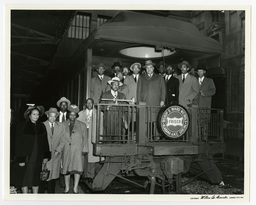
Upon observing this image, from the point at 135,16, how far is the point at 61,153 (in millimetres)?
3128

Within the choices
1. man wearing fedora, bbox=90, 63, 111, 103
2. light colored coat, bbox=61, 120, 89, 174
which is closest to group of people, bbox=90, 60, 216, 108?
man wearing fedora, bbox=90, 63, 111, 103

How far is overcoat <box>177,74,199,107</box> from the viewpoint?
5.61 m

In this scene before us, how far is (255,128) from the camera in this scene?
3893mm

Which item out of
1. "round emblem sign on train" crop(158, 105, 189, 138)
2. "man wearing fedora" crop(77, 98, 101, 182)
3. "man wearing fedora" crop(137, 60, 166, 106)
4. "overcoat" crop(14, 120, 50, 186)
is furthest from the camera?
"man wearing fedora" crop(137, 60, 166, 106)

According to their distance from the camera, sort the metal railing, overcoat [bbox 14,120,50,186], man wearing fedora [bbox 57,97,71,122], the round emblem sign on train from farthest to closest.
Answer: man wearing fedora [bbox 57,97,71,122]
the metal railing
the round emblem sign on train
overcoat [bbox 14,120,50,186]

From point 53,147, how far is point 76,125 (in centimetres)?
55

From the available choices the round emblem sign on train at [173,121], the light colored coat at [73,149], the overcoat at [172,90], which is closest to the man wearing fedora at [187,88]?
the overcoat at [172,90]

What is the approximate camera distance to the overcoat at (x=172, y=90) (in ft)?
18.2

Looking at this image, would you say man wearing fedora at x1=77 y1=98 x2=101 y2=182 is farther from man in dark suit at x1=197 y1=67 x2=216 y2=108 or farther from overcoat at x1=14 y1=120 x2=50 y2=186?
man in dark suit at x1=197 y1=67 x2=216 y2=108

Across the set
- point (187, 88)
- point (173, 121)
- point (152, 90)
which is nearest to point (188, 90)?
point (187, 88)

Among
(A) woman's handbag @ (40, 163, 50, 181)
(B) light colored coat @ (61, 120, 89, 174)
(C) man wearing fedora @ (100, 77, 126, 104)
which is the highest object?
(C) man wearing fedora @ (100, 77, 126, 104)

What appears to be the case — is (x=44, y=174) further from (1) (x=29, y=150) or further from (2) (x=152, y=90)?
(2) (x=152, y=90)
